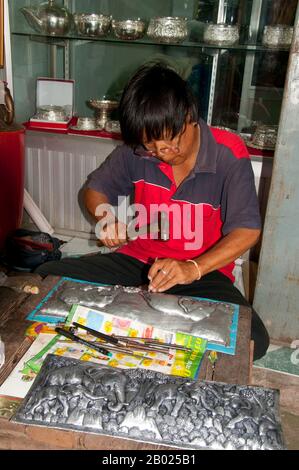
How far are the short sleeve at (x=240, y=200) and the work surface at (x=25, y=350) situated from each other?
444mm

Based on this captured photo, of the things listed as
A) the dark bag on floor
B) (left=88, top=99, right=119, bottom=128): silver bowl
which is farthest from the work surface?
(left=88, top=99, right=119, bottom=128): silver bowl

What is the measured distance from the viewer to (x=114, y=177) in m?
2.03

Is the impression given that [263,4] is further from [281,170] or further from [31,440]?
[31,440]

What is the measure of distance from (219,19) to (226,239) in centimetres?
174

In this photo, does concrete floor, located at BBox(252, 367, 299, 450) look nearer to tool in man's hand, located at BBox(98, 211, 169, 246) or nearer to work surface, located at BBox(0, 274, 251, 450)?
tool in man's hand, located at BBox(98, 211, 169, 246)

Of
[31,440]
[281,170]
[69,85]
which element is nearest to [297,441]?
[281,170]

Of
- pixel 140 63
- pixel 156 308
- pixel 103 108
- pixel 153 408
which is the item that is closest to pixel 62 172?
pixel 103 108

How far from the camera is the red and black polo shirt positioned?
1.79 meters

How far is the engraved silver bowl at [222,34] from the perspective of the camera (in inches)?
107

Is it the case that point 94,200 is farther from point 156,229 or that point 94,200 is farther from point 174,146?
point 174,146

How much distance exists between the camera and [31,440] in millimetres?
940

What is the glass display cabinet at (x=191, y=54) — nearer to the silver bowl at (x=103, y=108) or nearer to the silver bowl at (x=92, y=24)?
the silver bowl at (x=92, y=24)

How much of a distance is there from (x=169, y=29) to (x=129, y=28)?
25 cm

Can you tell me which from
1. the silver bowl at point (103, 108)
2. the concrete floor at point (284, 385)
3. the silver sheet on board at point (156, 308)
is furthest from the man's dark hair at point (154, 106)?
the silver bowl at point (103, 108)
